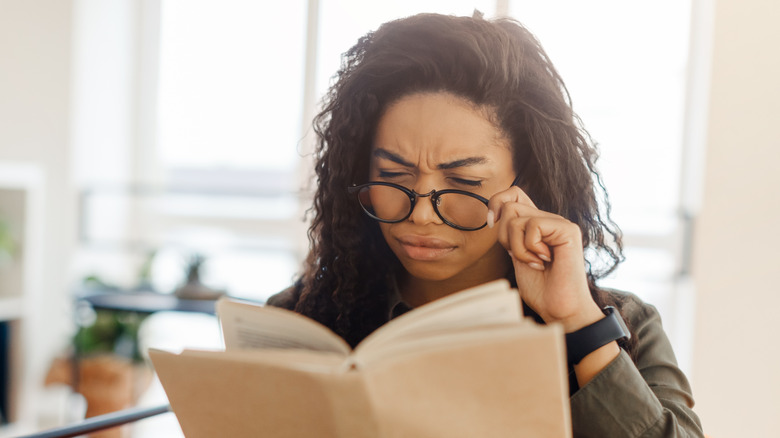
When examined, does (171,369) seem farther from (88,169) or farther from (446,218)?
(88,169)

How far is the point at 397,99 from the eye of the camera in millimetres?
1257

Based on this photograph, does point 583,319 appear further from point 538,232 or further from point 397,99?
point 397,99

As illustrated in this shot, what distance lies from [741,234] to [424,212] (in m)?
1.27

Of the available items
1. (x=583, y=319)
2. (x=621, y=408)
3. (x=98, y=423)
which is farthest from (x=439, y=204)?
(x=98, y=423)

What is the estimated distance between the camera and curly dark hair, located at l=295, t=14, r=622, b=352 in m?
1.22

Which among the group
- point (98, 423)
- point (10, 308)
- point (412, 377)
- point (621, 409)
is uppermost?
point (412, 377)

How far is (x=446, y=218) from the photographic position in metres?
1.17

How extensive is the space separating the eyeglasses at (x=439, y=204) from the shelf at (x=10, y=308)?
2.39 m

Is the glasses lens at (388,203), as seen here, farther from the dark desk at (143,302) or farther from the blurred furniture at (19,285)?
the blurred furniture at (19,285)

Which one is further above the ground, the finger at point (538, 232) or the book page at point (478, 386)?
the finger at point (538, 232)

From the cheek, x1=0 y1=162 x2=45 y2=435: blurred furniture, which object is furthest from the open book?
x1=0 y1=162 x2=45 y2=435: blurred furniture

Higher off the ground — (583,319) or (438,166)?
(438,166)

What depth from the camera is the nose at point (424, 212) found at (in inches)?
44.9

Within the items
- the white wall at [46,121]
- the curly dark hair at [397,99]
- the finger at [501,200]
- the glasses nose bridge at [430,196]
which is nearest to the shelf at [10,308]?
the white wall at [46,121]
